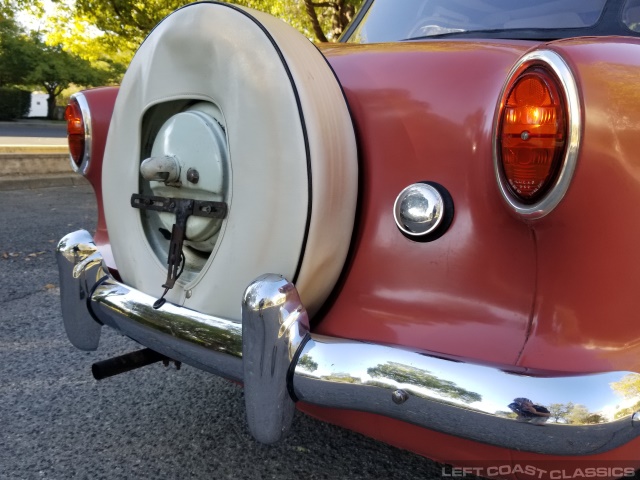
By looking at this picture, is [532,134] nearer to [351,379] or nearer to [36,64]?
[351,379]

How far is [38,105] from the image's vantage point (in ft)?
113

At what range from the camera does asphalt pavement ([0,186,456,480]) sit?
6.48 ft

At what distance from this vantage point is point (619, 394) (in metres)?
1.08

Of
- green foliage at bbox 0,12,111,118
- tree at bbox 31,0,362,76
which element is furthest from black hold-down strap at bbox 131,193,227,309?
green foliage at bbox 0,12,111,118

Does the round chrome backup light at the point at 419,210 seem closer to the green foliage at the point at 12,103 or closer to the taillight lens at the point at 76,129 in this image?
the taillight lens at the point at 76,129

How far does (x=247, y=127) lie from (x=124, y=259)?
0.64 m

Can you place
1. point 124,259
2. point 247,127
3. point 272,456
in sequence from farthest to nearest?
point 272,456 → point 124,259 → point 247,127

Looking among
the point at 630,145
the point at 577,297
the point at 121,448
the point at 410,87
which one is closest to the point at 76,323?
the point at 121,448

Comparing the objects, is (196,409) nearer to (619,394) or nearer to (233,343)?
(233,343)

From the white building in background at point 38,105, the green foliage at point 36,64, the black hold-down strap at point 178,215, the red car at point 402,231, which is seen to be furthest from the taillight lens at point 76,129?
the white building in background at point 38,105

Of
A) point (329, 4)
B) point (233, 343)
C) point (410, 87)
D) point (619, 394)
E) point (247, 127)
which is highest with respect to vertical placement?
point (329, 4)

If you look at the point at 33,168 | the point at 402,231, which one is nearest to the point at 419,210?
the point at 402,231

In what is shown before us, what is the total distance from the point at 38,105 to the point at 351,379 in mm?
37724

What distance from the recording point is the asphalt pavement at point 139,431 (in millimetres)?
1977
